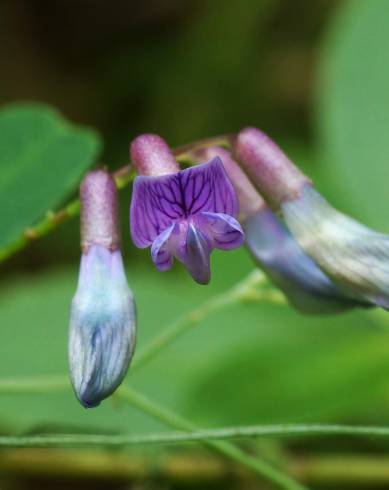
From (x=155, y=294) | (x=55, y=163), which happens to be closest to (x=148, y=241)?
(x=55, y=163)

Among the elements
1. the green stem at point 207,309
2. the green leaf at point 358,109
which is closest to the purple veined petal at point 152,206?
the green stem at point 207,309

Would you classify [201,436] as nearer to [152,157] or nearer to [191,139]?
[152,157]

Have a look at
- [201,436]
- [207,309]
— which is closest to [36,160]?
[207,309]

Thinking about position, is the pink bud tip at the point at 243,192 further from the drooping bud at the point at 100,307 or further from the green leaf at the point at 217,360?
the green leaf at the point at 217,360

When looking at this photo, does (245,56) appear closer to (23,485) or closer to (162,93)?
(162,93)

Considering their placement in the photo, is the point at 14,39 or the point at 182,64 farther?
the point at 14,39

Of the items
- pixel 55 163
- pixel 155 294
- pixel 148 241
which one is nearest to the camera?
pixel 148 241
